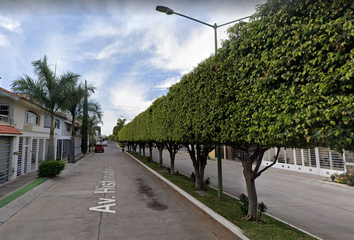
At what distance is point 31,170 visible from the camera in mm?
15758

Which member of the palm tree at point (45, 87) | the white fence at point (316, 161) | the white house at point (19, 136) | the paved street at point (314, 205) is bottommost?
the paved street at point (314, 205)

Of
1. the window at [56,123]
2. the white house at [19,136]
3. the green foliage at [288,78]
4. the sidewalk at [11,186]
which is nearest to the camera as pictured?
the green foliage at [288,78]

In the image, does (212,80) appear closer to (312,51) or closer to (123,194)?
(312,51)

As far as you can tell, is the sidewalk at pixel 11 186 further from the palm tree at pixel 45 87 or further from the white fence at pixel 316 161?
the white fence at pixel 316 161

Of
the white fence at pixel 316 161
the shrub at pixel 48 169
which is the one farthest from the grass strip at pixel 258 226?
the shrub at pixel 48 169

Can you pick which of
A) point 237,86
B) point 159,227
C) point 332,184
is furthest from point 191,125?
point 332,184

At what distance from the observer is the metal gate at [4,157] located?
11.5 meters

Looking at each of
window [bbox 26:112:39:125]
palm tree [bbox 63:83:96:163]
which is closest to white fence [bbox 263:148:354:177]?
palm tree [bbox 63:83:96:163]

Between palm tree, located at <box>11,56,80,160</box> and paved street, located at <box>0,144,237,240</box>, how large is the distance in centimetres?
736

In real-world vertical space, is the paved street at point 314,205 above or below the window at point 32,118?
below

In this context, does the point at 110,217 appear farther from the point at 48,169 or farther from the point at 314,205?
the point at 48,169

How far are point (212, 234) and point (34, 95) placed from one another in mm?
15049

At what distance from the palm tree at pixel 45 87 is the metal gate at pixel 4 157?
301 cm

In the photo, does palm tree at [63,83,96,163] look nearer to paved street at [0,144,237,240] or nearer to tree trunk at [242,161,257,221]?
paved street at [0,144,237,240]
